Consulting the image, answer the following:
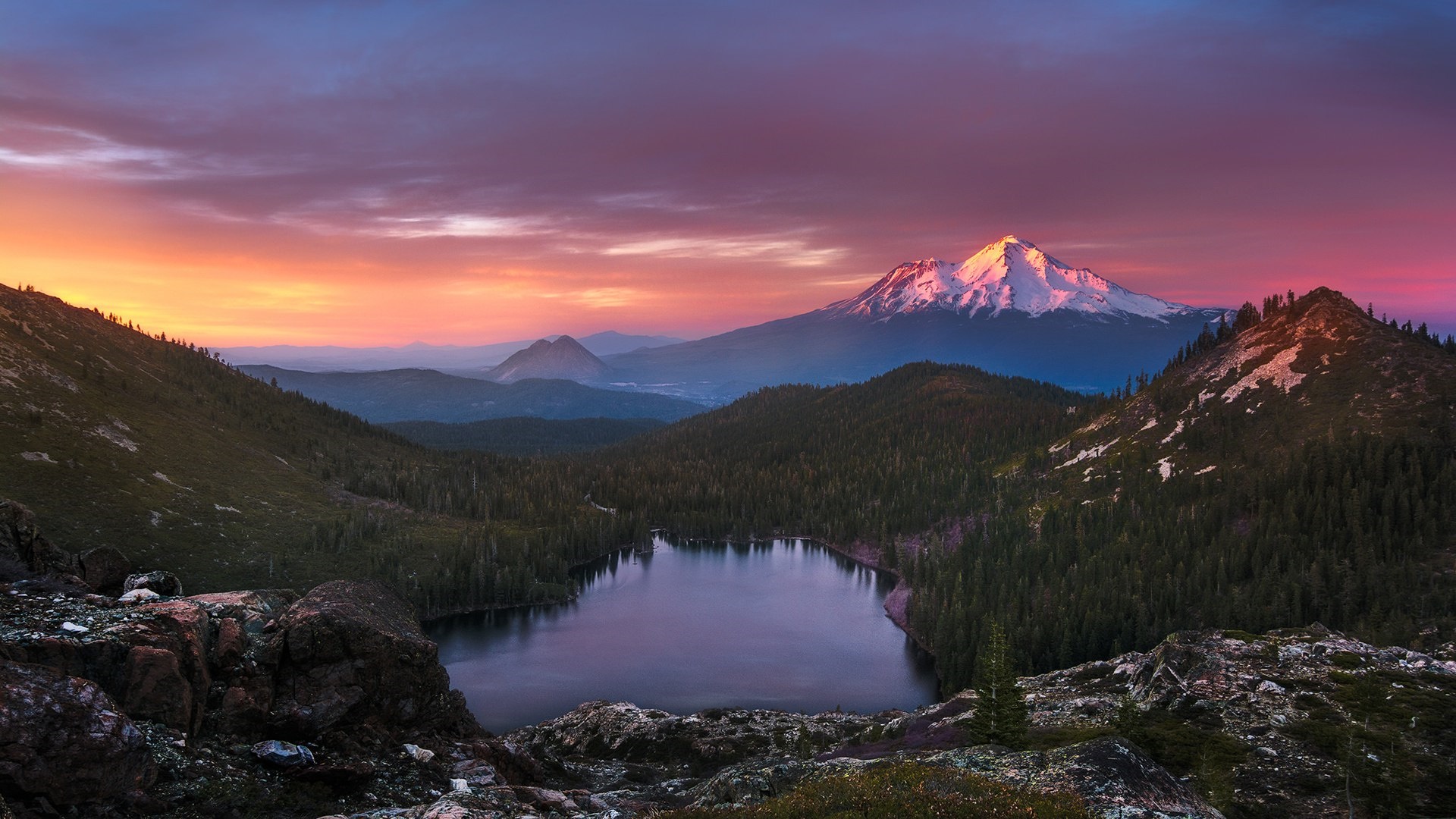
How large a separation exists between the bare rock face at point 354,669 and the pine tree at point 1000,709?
37189 mm

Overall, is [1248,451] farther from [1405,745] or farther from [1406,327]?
[1405,745]

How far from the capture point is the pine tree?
54.3m

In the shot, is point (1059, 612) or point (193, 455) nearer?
point (1059, 612)

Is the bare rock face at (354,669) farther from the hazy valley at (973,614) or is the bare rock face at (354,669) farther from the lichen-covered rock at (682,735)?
the lichen-covered rock at (682,735)

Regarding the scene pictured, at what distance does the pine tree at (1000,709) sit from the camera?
5431 cm

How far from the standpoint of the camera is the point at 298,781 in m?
30.6

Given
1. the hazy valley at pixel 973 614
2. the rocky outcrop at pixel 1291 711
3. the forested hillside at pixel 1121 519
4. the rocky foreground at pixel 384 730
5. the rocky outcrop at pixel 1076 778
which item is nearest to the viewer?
the rocky foreground at pixel 384 730

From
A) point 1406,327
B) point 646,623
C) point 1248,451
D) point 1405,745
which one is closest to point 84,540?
point 646,623

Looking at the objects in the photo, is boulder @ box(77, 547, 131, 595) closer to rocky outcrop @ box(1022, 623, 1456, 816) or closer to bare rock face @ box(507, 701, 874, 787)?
bare rock face @ box(507, 701, 874, 787)

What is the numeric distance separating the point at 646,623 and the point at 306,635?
125802 millimetres

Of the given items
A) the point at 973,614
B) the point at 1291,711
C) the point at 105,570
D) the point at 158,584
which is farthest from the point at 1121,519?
the point at 105,570

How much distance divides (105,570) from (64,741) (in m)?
24.4

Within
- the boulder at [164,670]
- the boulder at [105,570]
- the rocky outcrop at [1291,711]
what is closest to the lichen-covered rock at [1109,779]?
the rocky outcrop at [1291,711]

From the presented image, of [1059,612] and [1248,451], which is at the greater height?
[1248,451]
